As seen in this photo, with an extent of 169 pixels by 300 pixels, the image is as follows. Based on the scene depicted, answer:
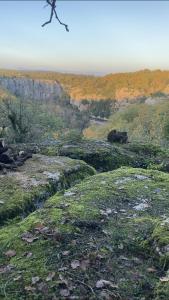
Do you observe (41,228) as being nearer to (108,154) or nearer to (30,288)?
(30,288)

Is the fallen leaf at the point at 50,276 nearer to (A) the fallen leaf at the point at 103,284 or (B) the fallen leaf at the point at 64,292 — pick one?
(B) the fallen leaf at the point at 64,292

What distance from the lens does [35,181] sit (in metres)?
8.02

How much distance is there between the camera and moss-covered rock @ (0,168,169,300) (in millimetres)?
4340

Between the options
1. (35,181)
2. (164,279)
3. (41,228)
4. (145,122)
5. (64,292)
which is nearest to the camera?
(64,292)

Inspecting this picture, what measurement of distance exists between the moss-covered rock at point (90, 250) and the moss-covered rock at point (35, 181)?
57 cm

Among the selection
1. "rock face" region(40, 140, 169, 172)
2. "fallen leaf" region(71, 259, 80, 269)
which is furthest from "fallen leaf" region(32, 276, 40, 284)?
"rock face" region(40, 140, 169, 172)

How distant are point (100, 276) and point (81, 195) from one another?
2508mm

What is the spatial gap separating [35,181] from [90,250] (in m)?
3.20

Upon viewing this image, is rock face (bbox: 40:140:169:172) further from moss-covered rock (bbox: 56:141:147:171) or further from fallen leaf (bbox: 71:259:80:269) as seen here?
fallen leaf (bbox: 71:259:80:269)

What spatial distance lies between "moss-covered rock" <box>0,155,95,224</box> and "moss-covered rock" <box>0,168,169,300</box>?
568 millimetres

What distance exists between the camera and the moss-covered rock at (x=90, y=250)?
4.34 metres

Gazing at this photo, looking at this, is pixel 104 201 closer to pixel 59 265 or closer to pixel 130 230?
pixel 130 230

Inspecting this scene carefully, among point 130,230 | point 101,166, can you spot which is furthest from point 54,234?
point 101,166

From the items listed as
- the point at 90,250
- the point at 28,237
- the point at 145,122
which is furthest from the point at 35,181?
the point at 145,122
